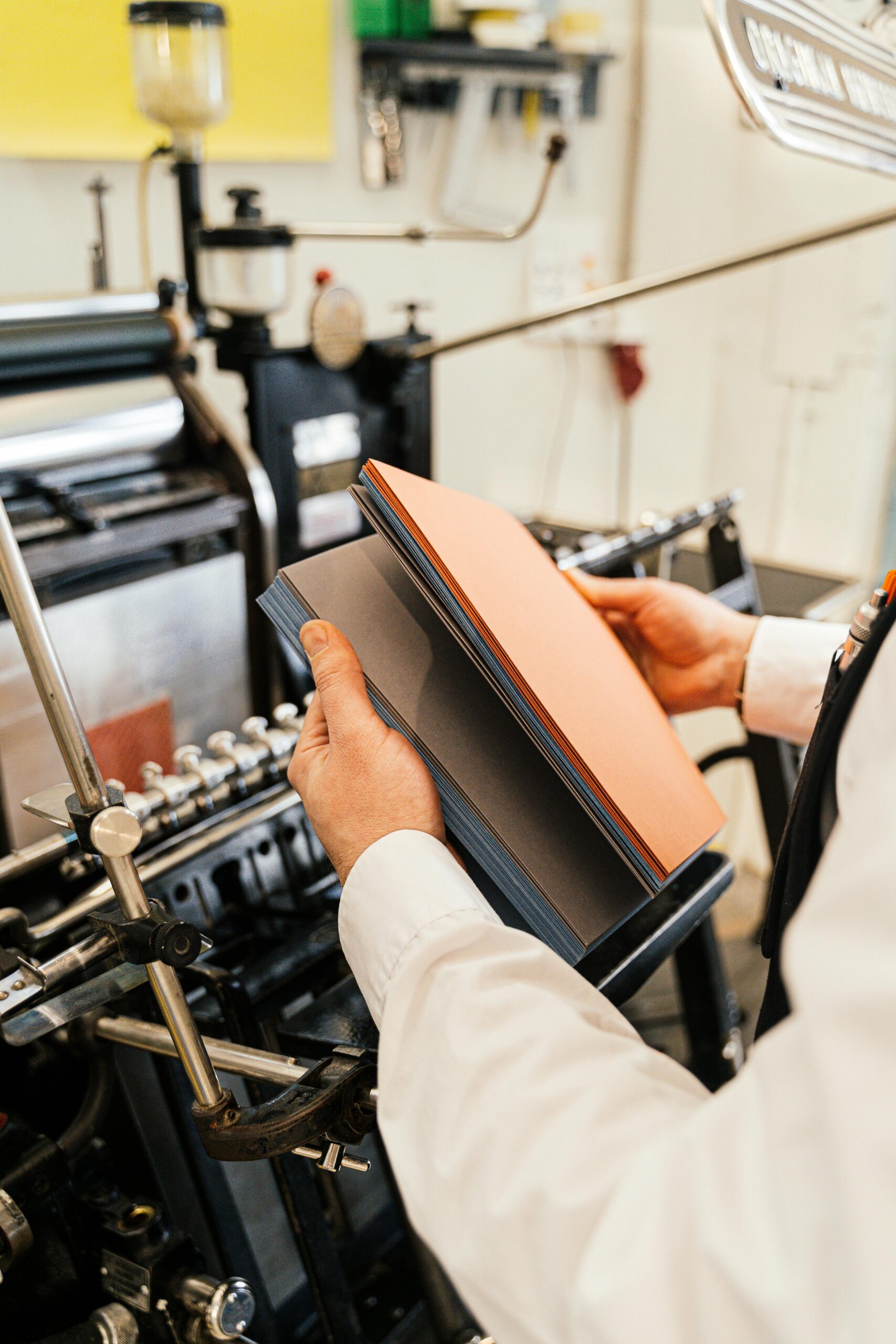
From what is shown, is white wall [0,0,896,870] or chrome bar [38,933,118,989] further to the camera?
white wall [0,0,896,870]

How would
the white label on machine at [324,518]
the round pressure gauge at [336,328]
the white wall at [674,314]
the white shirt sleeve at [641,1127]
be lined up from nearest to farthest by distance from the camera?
1. the white shirt sleeve at [641,1127]
2. the round pressure gauge at [336,328]
3. the white label on machine at [324,518]
4. the white wall at [674,314]

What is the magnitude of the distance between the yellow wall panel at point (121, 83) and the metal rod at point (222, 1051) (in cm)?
172

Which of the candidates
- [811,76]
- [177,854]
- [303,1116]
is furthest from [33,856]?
[811,76]

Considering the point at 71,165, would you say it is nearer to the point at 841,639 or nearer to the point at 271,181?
the point at 271,181

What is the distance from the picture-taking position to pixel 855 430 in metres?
2.76

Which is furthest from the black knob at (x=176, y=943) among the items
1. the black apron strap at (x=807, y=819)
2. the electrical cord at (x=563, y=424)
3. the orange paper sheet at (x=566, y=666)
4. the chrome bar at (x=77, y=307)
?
the electrical cord at (x=563, y=424)

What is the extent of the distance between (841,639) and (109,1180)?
35.8 inches

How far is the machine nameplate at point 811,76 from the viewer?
721 millimetres

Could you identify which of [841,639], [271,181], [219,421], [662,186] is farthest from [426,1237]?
[662,186]

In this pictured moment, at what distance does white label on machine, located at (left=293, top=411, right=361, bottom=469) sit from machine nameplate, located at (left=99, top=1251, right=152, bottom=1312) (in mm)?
1459

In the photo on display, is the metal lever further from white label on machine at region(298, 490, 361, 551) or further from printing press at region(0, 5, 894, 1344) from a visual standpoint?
white label on machine at region(298, 490, 361, 551)

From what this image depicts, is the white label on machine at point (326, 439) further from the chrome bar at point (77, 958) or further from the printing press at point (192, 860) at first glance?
the chrome bar at point (77, 958)

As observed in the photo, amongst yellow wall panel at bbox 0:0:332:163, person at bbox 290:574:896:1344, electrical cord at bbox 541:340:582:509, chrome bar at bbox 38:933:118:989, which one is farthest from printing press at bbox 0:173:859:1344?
electrical cord at bbox 541:340:582:509

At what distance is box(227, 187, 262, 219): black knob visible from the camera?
183cm
